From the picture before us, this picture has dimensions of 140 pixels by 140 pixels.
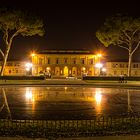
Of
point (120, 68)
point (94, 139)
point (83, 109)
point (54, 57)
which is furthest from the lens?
point (120, 68)

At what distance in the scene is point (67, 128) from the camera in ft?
38.4

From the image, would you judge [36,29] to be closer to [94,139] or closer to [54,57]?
[54,57]

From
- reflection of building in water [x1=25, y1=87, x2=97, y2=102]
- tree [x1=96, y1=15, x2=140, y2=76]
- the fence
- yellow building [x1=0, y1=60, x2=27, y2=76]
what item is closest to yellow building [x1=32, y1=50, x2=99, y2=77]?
yellow building [x1=0, y1=60, x2=27, y2=76]

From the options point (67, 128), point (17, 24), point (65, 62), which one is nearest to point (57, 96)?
point (67, 128)

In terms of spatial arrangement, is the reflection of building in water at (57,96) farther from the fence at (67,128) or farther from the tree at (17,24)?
the tree at (17,24)

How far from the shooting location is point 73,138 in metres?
10.8

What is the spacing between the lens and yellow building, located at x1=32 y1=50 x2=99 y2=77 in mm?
98625

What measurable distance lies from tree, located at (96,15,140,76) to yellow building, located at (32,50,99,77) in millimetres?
33219

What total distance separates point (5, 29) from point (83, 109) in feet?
139

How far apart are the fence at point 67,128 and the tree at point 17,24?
45.4 m

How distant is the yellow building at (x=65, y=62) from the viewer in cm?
9862

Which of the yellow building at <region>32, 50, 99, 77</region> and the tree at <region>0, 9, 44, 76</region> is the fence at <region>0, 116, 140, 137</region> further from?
the yellow building at <region>32, 50, 99, 77</region>

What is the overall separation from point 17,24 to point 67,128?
4853 cm

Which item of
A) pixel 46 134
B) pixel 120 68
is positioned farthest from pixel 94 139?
pixel 120 68
